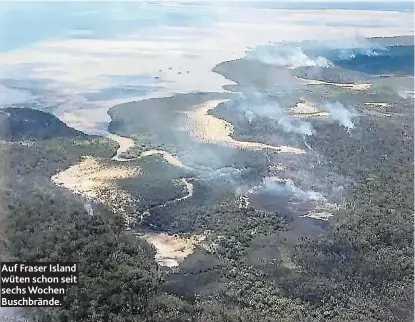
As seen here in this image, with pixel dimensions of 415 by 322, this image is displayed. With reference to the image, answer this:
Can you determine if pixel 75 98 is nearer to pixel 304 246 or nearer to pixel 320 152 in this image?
pixel 320 152

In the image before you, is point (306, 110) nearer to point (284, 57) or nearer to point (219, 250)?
point (284, 57)

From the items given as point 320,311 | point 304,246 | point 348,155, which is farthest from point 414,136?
point 320,311

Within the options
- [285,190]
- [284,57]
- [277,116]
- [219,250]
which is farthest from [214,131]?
[284,57]

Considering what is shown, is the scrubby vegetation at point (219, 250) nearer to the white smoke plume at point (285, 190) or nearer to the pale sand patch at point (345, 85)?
the white smoke plume at point (285, 190)

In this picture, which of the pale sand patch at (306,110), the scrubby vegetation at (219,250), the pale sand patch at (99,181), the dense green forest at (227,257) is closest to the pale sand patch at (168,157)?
the scrubby vegetation at (219,250)

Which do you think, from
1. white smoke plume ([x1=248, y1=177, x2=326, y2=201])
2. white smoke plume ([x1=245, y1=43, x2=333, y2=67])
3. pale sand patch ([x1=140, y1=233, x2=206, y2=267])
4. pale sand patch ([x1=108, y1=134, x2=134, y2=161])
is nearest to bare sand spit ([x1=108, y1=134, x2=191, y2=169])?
pale sand patch ([x1=108, y1=134, x2=134, y2=161])

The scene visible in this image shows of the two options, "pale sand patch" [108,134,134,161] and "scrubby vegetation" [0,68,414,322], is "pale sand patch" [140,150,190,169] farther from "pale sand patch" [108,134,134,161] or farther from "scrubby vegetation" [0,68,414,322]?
"pale sand patch" [108,134,134,161]
